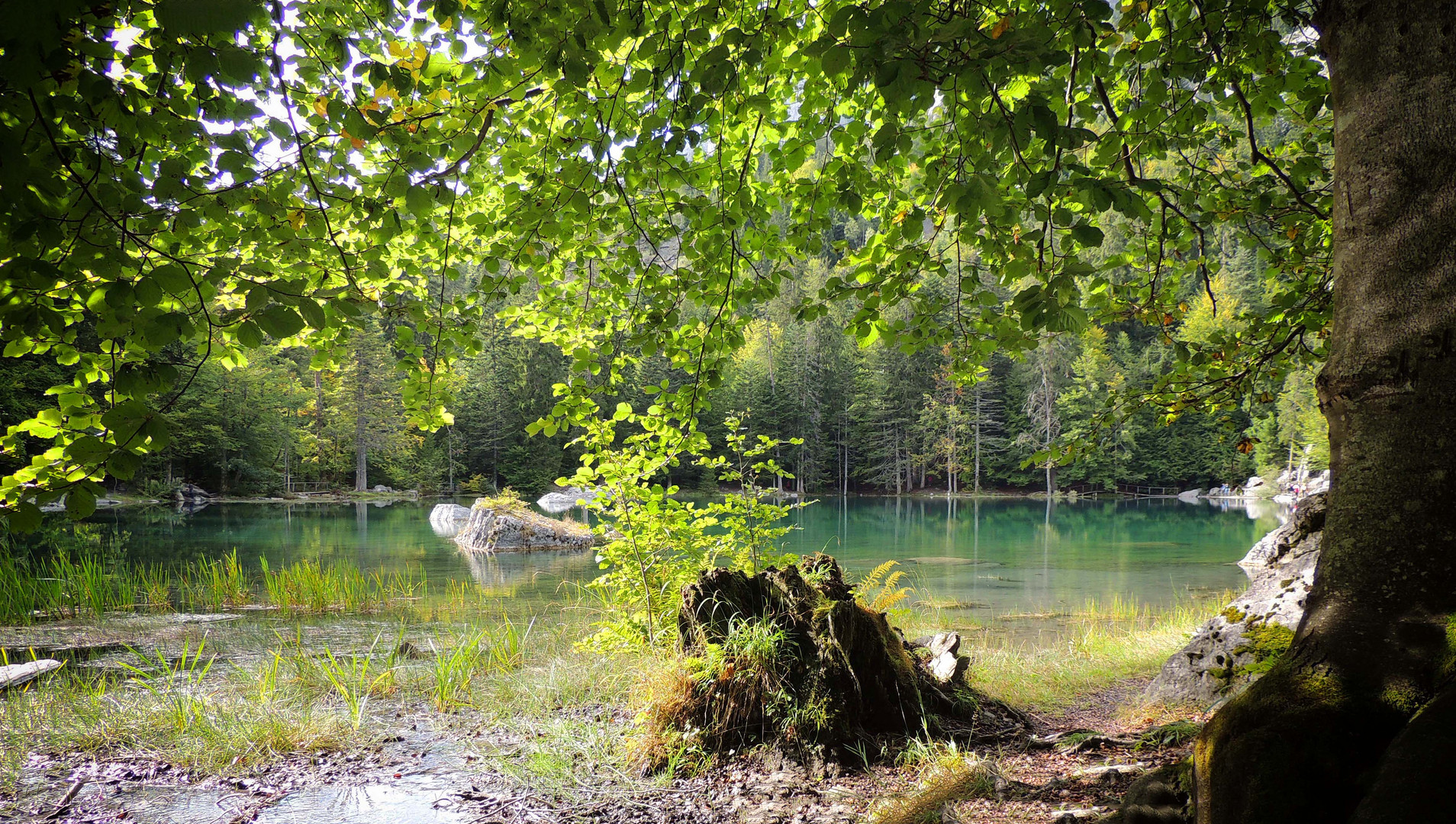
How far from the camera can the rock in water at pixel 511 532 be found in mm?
17984

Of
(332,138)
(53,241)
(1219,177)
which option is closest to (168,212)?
(53,241)

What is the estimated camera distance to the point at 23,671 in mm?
5855

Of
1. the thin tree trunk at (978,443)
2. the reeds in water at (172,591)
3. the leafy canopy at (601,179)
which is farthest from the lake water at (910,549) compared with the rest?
the thin tree trunk at (978,443)

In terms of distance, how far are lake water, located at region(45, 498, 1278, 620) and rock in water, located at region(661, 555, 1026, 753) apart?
5.85 meters

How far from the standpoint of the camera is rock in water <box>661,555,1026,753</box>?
3.85m

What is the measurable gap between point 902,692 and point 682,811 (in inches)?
60.0

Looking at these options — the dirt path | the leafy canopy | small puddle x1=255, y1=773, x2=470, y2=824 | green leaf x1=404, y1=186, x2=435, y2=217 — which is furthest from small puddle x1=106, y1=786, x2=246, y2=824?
green leaf x1=404, y1=186, x2=435, y2=217

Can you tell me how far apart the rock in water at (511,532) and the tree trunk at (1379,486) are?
17106mm

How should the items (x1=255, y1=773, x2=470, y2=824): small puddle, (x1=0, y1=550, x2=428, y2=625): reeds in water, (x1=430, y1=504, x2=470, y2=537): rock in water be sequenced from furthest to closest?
(x1=430, y1=504, x2=470, y2=537): rock in water, (x1=0, y1=550, x2=428, y2=625): reeds in water, (x1=255, y1=773, x2=470, y2=824): small puddle

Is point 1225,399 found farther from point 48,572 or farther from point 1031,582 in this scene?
point 48,572

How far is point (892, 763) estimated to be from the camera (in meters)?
3.65

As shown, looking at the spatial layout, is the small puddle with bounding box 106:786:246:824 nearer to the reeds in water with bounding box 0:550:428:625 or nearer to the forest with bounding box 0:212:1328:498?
the reeds in water with bounding box 0:550:428:625

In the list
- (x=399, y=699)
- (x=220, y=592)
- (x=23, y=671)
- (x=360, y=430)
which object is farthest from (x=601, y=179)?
(x=360, y=430)

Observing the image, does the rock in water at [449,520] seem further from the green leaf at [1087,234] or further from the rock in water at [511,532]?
the green leaf at [1087,234]
